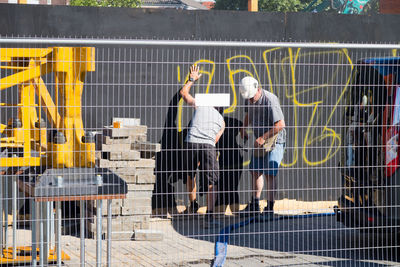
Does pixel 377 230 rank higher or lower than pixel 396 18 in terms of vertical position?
lower

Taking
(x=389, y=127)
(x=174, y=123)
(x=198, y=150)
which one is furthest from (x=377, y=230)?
(x=174, y=123)

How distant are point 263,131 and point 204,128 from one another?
1.54 metres

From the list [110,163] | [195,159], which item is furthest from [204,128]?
[110,163]

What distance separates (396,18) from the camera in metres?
11.8

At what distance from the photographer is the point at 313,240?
29.2 feet

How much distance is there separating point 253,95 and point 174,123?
6.46 ft

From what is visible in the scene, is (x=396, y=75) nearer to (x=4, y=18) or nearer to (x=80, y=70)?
(x=80, y=70)

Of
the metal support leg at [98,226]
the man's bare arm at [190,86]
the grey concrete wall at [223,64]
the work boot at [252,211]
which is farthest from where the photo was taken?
the grey concrete wall at [223,64]

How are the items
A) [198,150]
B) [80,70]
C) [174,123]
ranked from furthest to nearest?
[174,123]
[198,150]
[80,70]

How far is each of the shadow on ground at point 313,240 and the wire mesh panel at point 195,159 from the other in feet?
0.11

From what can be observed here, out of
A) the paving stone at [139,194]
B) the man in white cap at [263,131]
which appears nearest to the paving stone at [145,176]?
the paving stone at [139,194]

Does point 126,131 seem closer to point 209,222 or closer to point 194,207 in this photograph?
point 194,207

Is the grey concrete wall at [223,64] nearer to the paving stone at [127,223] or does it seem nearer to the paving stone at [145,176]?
the paving stone at [145,176]

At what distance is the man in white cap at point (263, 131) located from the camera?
28.1 feet
